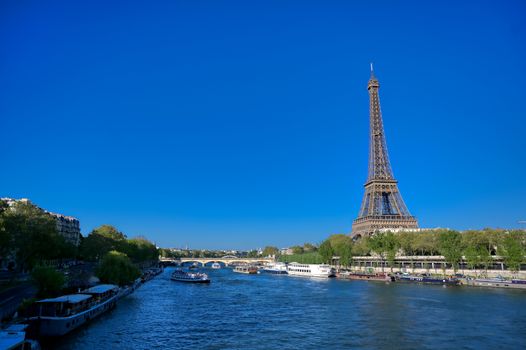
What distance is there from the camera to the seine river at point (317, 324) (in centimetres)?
3369

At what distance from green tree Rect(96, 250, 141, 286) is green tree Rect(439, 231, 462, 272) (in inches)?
2589

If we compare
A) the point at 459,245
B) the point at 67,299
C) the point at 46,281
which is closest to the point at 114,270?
the point at 46,281

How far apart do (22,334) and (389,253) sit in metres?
93.1

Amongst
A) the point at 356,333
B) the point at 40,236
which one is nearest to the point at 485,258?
the point at 356,333

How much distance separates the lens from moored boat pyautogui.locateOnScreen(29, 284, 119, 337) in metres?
34.5

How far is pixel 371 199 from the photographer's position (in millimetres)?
135375

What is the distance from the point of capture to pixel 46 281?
139 feet

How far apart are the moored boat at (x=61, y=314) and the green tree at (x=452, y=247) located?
239ft

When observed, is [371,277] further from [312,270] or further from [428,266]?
[312,270]

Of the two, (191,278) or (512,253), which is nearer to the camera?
(512,253)

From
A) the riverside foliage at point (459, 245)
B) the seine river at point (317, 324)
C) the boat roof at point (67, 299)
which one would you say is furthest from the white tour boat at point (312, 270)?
the boat roof at point (67, 299)

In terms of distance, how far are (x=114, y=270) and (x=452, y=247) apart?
225 ft

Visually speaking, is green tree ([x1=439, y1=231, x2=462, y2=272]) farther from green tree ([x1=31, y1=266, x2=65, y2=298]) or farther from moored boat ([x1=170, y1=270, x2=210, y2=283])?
green tree ([x1=31, y1=266, x2=65, y2=298])

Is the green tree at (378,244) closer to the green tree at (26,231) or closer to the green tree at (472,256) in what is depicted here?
the green tree at (472,256)
